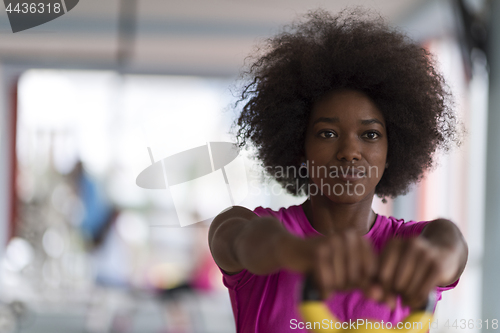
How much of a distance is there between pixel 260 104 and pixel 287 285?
0.45m

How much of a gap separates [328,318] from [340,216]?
1.56 feet

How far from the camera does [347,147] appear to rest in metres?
0.89

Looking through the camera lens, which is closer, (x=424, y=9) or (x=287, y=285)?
(x=287, y=285)

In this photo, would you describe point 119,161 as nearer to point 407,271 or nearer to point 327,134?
point 327,134

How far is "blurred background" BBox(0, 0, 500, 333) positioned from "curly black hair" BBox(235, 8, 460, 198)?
1.99 meters

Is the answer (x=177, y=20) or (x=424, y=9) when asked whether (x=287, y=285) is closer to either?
(x=424, y=9)

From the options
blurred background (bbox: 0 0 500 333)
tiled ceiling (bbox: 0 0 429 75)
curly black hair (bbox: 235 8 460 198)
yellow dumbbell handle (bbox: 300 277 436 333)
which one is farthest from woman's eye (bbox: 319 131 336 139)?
tiled ceiling (bbox: 0 0 429 75)

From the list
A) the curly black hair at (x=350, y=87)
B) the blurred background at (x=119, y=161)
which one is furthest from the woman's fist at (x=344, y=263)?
the blurred background at (x=119, y=161)

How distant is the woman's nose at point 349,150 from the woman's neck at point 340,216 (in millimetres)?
132

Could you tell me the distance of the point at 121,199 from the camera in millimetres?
4250

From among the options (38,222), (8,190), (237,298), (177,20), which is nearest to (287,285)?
(237,298)

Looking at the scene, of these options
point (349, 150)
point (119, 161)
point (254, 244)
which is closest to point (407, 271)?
point (254, 244)

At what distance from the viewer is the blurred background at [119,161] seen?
11.7ft

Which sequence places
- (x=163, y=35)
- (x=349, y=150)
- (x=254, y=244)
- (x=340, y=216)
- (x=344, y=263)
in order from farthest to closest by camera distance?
(x=163, y=35), (x=340, y=216), (x=349, y=150), (x=254, y=244), (x=344, y=263)
